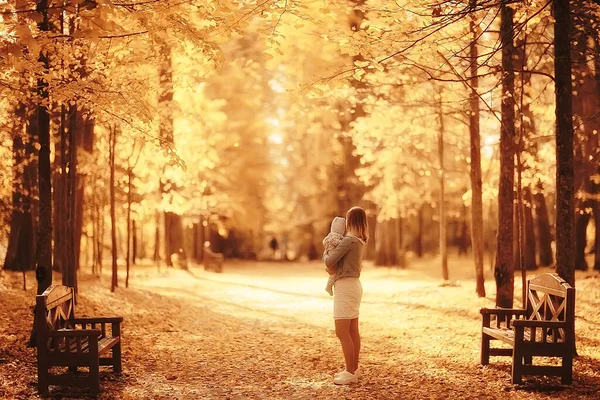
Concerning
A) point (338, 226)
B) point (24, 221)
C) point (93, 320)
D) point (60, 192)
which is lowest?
point (93, 320)

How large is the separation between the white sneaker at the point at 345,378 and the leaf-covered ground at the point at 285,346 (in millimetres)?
66

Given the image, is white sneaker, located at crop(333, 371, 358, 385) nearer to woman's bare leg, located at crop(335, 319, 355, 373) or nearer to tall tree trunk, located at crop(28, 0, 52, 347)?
woman's bare leg, located at crop(335, 319, 355, 373)

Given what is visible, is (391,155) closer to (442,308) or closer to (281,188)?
(442,308)

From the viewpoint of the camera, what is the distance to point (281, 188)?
4469 centimetres

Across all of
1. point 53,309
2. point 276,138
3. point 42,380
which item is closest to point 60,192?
point 53,309

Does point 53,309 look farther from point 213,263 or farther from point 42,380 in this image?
point 213,263

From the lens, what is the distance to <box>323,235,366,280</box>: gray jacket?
7.10 metres

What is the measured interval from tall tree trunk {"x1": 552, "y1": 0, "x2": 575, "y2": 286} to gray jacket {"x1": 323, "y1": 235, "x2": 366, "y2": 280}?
2.51 m

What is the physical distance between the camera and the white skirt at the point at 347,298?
23.4 feet

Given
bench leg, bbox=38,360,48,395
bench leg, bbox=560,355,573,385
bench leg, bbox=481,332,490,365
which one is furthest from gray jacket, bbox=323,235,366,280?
bench leg, bbox=38,360,48,395

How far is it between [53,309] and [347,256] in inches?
131

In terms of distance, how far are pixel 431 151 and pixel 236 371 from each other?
14497 millimetres

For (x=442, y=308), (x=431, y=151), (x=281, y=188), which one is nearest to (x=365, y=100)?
(x=442, y=308)

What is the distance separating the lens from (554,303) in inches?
295
